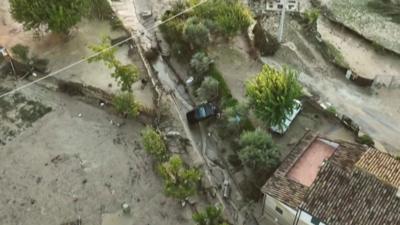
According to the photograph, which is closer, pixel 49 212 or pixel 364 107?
pixel 49 212

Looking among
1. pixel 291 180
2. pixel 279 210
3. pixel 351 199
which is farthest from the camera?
pixel 279 210

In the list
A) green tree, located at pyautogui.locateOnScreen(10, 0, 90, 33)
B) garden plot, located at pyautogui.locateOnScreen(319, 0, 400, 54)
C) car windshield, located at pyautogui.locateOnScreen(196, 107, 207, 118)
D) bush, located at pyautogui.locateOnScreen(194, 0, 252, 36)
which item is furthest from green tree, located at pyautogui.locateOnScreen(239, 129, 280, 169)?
green tree, located at pyautogui.locateOnScreen(10, 0, 90, 33)

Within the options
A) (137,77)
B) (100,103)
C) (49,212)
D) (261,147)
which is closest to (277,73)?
(261,147)

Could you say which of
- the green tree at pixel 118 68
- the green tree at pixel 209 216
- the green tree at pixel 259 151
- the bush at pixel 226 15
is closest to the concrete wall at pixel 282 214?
the green tree at pixel 259 151

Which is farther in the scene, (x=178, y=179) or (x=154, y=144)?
(x=154, y=144)

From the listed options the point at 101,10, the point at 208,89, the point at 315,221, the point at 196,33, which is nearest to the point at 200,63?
the point at 196,33

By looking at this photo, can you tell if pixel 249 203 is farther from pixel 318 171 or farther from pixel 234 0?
pixel 234 0

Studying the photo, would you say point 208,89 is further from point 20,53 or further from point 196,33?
point 20,53
